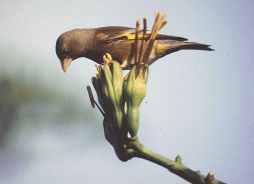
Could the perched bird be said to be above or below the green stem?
above

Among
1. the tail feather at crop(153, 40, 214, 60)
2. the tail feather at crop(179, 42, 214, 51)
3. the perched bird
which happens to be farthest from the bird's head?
the tail feather at crop(179, 42, 214, 51)

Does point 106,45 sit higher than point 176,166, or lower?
higher

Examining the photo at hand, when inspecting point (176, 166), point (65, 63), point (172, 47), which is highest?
point (172, 47)

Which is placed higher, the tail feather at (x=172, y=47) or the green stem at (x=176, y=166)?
the tail feather at (x=172, y=47)

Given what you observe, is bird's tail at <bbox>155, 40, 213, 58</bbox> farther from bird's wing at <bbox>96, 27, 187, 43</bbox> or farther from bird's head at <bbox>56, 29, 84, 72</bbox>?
bird's head at <bbox>56, 29, 84, 72</bbox>

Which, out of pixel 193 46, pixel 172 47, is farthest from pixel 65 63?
pixel 193 46

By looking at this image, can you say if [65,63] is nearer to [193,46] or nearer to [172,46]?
[172,46]

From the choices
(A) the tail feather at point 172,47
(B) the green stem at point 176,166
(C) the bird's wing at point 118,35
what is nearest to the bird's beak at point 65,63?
(C) the bird's wing at point 118,35

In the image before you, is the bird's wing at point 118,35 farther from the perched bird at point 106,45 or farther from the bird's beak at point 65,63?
the bird's beak at point 65,63
